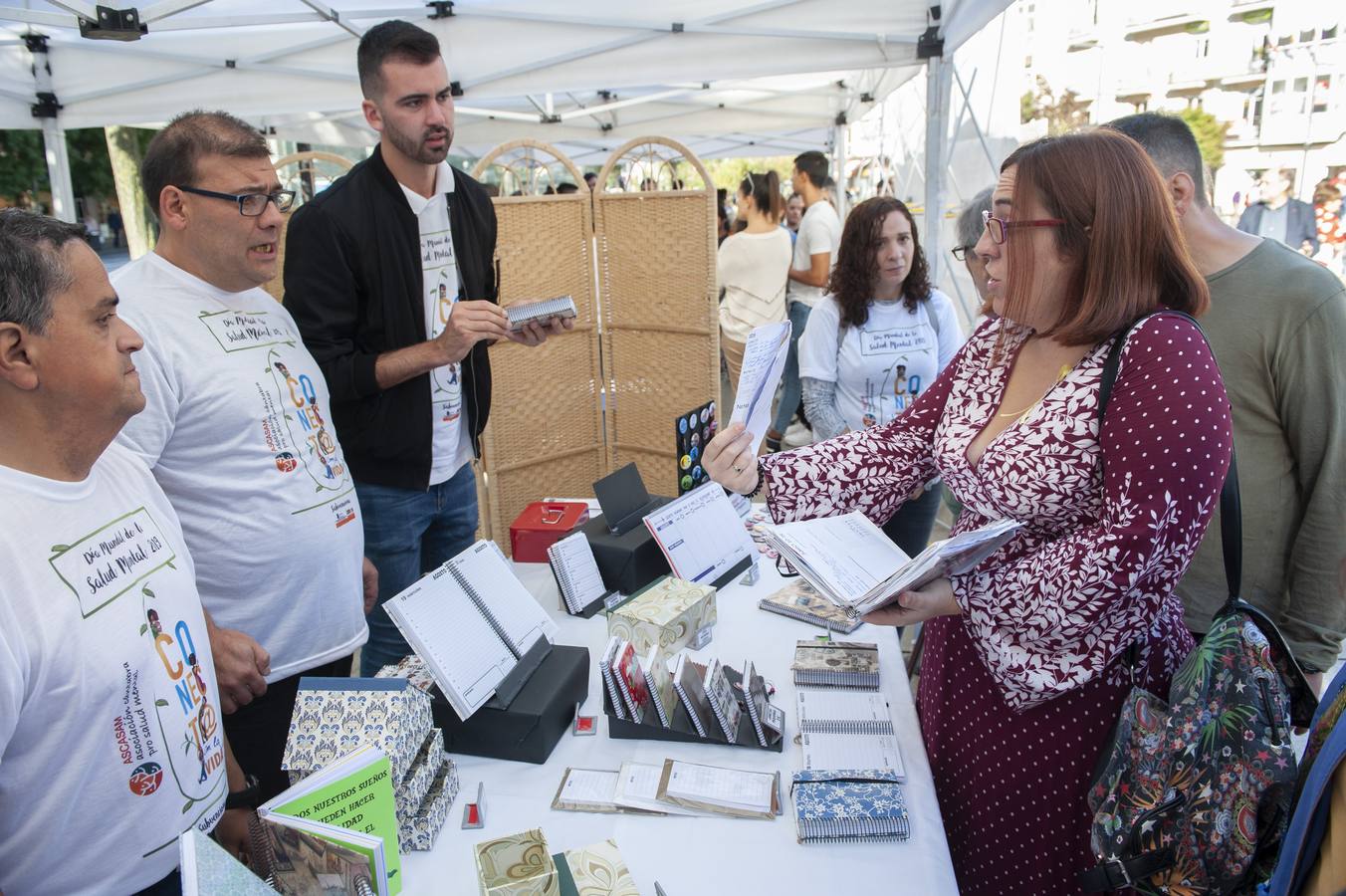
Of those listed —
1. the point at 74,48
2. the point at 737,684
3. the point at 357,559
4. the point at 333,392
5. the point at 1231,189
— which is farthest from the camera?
the point at 1231,189

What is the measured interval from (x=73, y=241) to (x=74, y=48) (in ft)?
14.7

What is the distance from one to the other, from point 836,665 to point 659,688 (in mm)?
442

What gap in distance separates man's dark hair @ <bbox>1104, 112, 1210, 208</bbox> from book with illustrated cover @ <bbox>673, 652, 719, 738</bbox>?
147cm

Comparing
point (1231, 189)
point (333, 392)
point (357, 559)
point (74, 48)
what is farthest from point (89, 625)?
point (1231, 189)

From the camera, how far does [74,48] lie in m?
4.50

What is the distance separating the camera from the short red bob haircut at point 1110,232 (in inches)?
50.6

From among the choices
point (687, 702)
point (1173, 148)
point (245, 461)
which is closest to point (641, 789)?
point (687, 702)

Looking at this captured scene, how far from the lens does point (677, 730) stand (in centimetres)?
155

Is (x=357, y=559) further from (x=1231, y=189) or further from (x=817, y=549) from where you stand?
(x=1231, y=189)

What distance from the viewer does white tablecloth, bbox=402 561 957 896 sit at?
125 centimetres

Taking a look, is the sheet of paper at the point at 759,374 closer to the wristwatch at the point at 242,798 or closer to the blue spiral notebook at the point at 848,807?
the blue spiral notebook at the point at 848,807

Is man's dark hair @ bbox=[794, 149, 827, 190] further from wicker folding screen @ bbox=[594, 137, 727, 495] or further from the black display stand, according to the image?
the black display stand

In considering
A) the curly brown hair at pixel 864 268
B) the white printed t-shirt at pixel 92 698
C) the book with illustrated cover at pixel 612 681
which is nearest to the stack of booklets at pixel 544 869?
the book with illustrated cover at pixel 612 681

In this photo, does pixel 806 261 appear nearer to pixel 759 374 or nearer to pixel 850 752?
pixel 759 374
